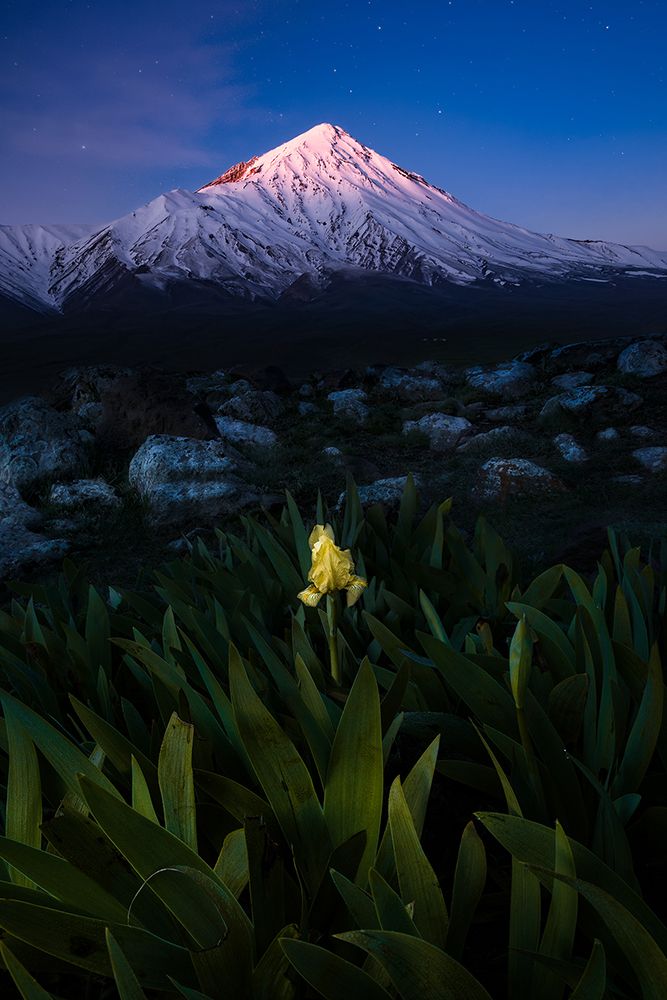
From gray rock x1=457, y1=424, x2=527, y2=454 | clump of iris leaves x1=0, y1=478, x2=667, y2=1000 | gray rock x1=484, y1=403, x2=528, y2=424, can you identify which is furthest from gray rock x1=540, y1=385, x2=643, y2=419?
clump of iris leaves x1=0, y1=478, x2=667, y2=1000

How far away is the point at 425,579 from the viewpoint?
1.92m

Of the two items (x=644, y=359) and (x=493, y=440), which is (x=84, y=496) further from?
(x=644, y=359)

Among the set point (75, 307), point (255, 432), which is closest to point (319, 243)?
point (75, 307)

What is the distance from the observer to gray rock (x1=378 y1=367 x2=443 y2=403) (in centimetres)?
1481

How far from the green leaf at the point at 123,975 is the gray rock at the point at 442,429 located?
8.89 m

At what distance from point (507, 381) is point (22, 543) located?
37.5 ft

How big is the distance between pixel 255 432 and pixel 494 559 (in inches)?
349

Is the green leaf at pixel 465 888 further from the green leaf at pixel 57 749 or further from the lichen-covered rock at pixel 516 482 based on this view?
the lichen-covered rock at pixel 516 482

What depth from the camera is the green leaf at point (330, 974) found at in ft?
2.07

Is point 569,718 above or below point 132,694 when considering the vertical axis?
above

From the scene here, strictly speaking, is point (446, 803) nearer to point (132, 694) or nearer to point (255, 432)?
point (132, 694)

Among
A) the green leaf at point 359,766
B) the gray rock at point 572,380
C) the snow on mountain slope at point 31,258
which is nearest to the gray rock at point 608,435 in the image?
the gray rock at point 572,380

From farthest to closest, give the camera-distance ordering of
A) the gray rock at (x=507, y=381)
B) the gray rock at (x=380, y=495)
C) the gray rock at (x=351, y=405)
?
the gray rock at (x=507, y=381), the gray rock at (x=351, y=405), the gray rock at (x=380, y=495)

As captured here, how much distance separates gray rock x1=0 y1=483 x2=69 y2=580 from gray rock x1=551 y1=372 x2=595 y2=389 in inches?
446
